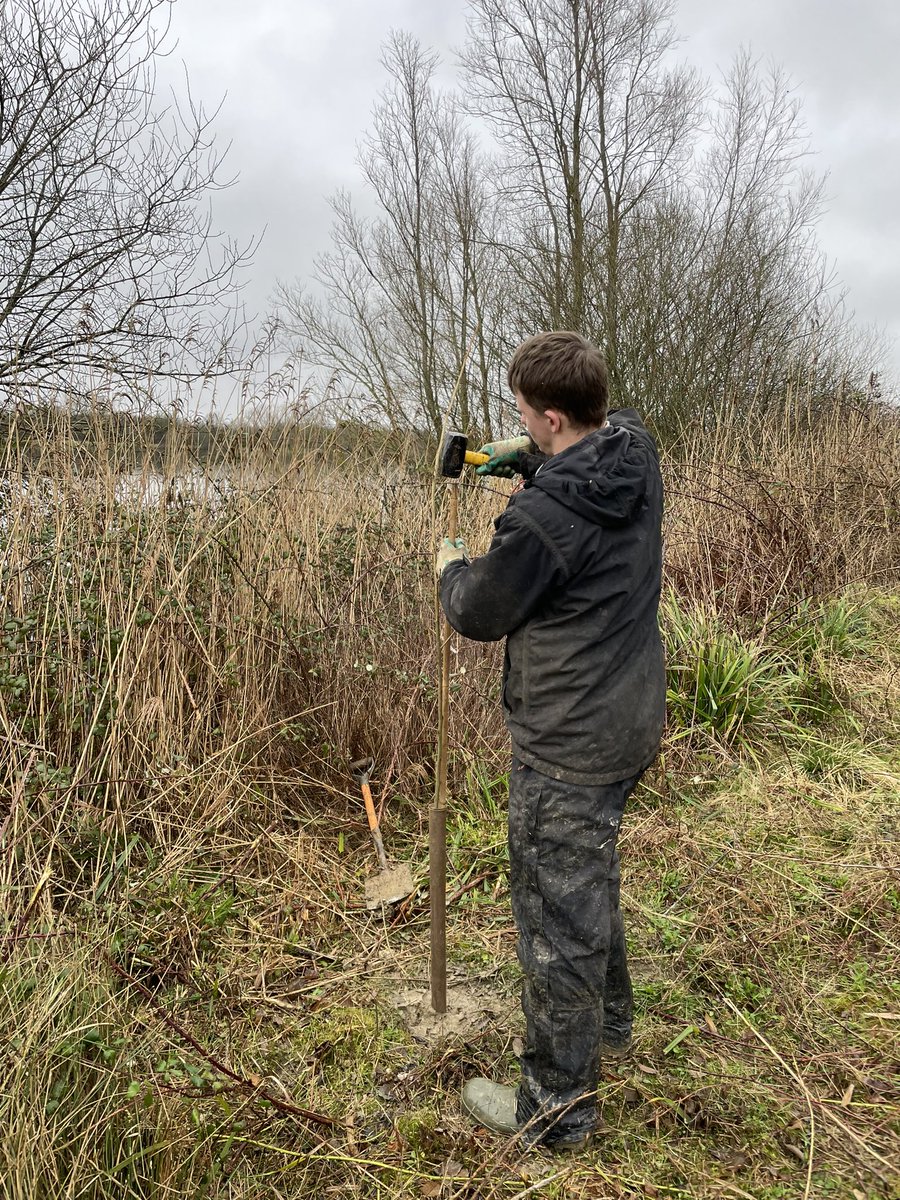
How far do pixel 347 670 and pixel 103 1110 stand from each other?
1.98 meters

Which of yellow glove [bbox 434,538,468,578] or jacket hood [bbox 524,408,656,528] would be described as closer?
jacket hood [bbox 524,408,656,528]

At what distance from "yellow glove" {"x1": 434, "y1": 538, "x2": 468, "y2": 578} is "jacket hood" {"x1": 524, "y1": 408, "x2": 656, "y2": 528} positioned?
31cm

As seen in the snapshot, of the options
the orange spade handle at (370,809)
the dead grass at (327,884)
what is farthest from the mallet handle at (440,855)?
the orange spade handle at (370,809)

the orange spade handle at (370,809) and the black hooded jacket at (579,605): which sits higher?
the black hooded jacket at (579,605)

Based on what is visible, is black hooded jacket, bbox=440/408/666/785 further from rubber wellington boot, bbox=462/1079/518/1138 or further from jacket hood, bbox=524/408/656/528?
rubber wellington boot, bbox=462/1079/518/1138

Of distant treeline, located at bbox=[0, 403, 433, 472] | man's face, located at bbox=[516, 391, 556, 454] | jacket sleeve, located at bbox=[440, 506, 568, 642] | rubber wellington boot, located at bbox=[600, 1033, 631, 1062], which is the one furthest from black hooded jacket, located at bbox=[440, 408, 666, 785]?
distant treeline, located at bbox=[0, 403, 433, 472]

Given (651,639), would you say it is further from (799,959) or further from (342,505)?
(342,505)

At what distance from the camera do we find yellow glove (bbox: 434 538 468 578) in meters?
1.86

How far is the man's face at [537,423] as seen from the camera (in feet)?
5.64

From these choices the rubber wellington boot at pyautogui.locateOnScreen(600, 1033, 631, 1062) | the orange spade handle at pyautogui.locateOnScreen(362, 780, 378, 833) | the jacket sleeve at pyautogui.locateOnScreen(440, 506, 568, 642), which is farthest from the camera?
the orange spade handle at pyautogui.locateOnScreen(362, 780, 378, 833)

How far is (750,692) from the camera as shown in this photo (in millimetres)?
4008

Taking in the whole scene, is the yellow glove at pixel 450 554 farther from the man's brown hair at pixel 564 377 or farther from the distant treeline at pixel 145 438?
the distant treeline at pixel 145 438

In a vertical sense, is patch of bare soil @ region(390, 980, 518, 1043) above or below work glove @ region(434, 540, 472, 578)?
below

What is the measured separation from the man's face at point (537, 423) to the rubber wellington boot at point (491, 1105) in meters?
1.69
